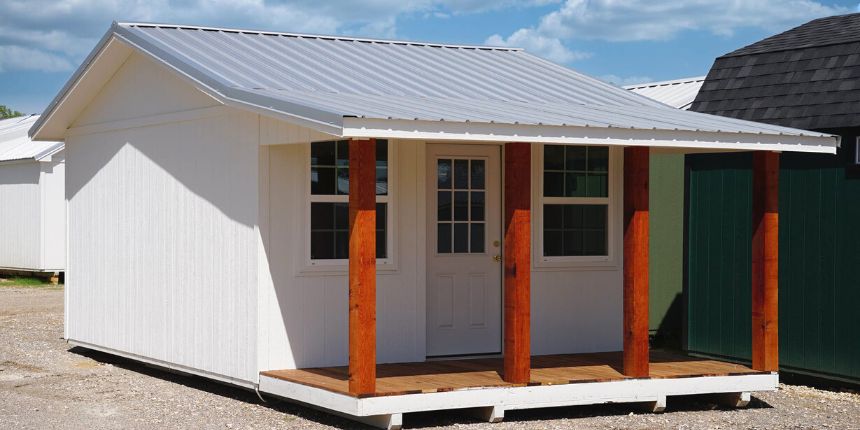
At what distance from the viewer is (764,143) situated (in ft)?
31.4

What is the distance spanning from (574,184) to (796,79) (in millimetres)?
2598

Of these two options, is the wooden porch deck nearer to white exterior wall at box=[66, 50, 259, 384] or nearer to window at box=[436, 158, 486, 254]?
white exterior wall at box=[66, 50, 259, 384]

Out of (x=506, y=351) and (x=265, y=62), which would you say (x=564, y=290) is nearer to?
(x=506, y=351)

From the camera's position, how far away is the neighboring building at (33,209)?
2203cm

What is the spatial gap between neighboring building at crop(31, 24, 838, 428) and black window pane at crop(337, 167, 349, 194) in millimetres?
22

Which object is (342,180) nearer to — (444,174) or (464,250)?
(444,174)

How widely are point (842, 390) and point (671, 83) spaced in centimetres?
789

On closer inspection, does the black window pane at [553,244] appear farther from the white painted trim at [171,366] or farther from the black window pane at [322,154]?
the white painted trim at [171,366]

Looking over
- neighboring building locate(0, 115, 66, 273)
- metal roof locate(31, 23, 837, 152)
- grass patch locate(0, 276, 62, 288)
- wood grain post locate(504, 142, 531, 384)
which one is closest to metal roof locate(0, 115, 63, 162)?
neighboring building locate(0, 115, 66, 273)

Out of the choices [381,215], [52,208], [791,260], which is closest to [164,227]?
[381,215]

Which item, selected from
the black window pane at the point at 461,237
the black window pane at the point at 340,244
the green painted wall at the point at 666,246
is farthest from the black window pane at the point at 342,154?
the green painted wall at the point at 666,246

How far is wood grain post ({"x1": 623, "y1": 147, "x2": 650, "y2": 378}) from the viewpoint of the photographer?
9406 mm

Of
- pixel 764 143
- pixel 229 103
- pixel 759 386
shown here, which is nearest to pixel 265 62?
pixel 229 103

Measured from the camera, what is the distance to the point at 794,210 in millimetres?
11094
